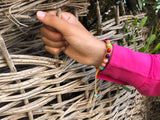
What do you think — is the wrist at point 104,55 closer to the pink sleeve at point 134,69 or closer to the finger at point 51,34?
the pink sleeve at point 134,69

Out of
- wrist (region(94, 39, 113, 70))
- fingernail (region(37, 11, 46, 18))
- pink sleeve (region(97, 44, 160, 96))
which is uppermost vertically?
fingernail (region(37, 11, 46, 18))

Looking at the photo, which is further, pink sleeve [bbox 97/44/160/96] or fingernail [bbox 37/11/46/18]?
pink sleeve [bbox 97/44/160/96]

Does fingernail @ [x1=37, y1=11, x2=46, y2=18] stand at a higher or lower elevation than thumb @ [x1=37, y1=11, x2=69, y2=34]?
higher

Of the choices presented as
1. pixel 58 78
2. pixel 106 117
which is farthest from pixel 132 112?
pixel 58 78

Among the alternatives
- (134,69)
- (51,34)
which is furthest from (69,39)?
(134,69)

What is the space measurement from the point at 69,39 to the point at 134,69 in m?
0.27

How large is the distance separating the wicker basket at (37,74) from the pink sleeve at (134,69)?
0.11 meters

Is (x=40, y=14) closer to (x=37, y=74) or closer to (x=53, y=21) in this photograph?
(x=53, y=21)

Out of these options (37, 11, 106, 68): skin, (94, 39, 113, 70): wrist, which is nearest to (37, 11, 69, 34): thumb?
(37, 11, 106, 68): skin

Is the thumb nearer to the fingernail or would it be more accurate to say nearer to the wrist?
the fingernail

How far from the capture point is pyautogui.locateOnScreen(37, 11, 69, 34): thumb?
493mm

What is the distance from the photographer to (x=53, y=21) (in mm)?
495

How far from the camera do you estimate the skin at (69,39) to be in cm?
50

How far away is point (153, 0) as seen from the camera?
1.25 metres
